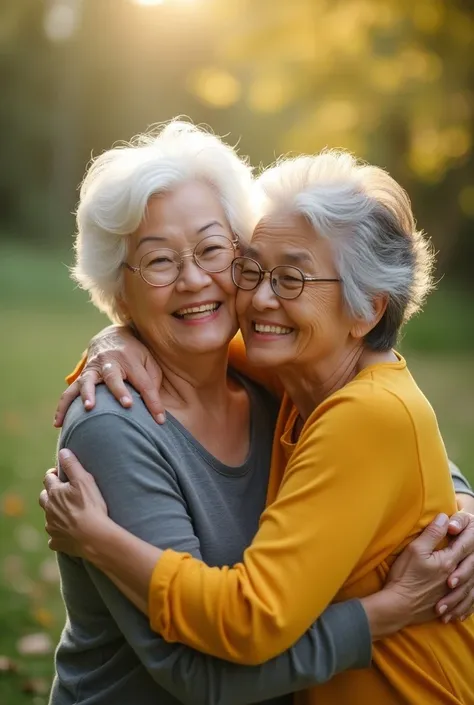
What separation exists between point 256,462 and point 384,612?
60cm

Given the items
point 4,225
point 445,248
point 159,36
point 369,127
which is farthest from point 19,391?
point 4,225

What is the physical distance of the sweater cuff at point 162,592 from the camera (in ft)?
6.49

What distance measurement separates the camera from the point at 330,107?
26.1ft

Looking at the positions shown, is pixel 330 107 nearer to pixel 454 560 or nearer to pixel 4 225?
pixel 454 560

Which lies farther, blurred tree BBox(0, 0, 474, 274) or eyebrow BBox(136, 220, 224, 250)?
blurred tree BBox(0, 0, 474, 274)

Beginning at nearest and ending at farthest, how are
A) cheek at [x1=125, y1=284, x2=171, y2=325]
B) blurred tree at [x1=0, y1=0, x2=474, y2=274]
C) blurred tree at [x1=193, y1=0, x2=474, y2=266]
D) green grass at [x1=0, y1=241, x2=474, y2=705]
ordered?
cheek at [x1=125, y1=284, x2=171, y2=325] → green grass at [x1=0, y1=241, x2=474, y2=705] → blurred tree at [x1=193, y1=0, x2=474, y2=266] → blurred tree at [x1=0, y1=0, x2=474, y2=274]

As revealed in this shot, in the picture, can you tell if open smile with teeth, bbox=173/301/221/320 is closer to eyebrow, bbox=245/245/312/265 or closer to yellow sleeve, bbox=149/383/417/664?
eyebrow, bbox=245/245/312/265

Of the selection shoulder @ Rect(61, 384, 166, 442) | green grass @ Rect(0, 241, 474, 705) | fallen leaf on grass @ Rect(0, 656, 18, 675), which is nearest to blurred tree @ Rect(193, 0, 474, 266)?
green grass @ Rect(0, 241, 474, 705)

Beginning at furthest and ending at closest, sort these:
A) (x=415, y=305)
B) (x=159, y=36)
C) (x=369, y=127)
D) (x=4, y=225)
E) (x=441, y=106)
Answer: (x=4, y=225) < (x=159, y=36) < (x=369, y=127) < (x=441, y=106) < (x=415, y=305)

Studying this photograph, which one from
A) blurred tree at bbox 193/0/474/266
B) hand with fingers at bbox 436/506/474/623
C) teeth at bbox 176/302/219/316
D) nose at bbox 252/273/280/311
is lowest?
hand with fingers at bbox 436/506/474/623

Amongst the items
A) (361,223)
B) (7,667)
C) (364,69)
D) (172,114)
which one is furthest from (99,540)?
(172,114)

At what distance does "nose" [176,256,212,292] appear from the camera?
2.41 m

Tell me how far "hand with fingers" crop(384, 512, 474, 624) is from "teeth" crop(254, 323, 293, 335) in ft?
1.89

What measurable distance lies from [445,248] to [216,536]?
10.2 m
